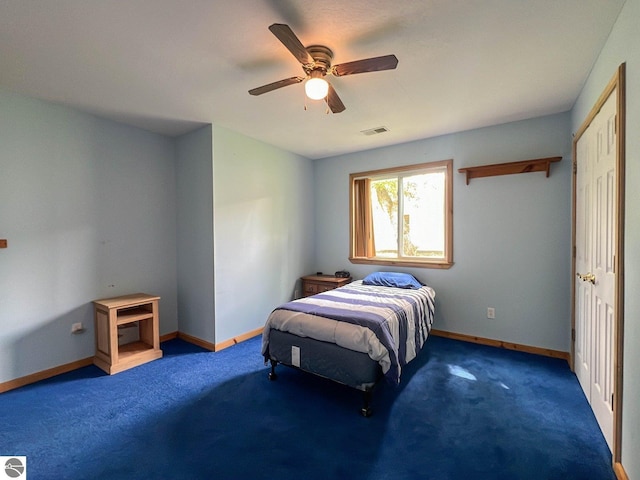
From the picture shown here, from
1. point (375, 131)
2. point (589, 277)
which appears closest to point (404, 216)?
point (375, 131)

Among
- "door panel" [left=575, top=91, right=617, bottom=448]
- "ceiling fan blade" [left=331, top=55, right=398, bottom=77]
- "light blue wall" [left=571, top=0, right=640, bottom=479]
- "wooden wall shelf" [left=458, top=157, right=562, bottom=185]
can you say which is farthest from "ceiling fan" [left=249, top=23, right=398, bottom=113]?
"wooden wall shelf" [left=458, top=157, right=562, bottom=185]

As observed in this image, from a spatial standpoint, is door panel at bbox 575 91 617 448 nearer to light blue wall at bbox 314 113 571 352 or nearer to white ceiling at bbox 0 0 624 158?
light blue wall at bbox 314 113 571 352

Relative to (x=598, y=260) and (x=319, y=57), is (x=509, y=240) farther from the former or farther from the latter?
(x=319, y=57)

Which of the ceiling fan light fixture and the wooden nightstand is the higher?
the ceiling fan light fixture

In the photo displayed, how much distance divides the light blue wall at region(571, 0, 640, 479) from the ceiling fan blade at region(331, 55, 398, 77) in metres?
1.17

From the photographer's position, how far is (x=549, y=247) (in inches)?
126

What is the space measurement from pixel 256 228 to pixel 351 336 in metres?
2.22

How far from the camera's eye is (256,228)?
4.00m

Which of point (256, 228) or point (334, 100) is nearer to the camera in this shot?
point (334, 100)

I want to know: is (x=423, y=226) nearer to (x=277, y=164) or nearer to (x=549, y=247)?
(x=549, y=247)

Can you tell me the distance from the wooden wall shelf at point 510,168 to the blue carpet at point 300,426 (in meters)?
2.03

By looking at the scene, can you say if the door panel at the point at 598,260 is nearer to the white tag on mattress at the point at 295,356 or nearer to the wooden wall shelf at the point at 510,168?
the wooden wall shelf at the point at 510,168

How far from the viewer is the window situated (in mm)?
3889

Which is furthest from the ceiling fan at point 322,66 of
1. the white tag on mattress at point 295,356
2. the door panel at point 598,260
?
the white tag on mattress at point 295,356
